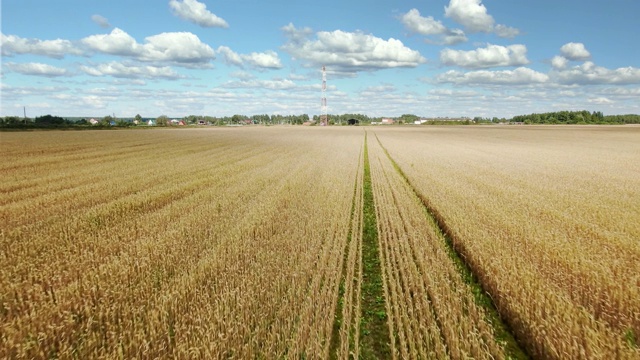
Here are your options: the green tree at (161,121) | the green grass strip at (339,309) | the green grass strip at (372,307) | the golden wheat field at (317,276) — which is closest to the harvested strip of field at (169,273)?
the golden wheat field at (317,276)

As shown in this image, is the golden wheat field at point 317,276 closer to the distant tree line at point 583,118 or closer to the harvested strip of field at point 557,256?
the harvested strip of field at point 557,256

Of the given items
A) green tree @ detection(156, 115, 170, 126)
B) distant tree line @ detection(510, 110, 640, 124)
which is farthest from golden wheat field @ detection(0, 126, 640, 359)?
distant tree line @ detection(510, 110, 640, 124)

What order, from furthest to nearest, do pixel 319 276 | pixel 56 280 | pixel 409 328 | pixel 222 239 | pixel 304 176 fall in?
pixel 304 176 < pixel 222 239 < pixel 319 276 < pixel 56 280 < pixel 409 328

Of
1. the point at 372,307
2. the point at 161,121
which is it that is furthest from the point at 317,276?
the point at 161,121

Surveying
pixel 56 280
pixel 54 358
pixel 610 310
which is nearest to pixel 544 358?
pixel 610 310

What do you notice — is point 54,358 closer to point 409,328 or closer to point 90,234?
point 409,328

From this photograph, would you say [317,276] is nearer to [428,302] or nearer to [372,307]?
[372,307]
